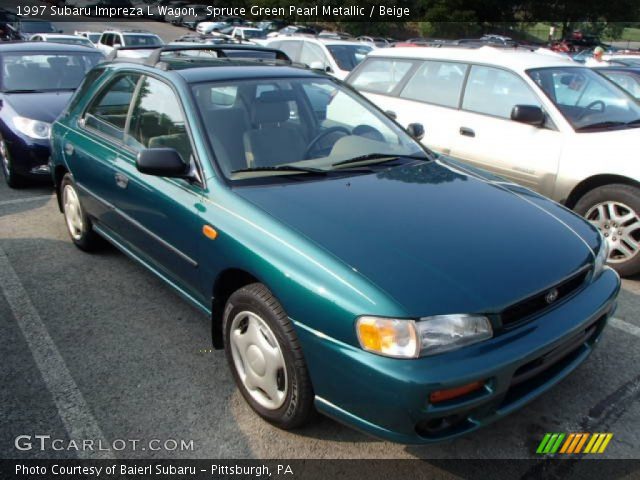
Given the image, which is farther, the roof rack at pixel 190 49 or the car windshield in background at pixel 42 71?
the car windshield in background at pixel 42 71

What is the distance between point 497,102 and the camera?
4.98m

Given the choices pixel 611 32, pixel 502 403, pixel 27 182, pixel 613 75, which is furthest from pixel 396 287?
pixel 611 32

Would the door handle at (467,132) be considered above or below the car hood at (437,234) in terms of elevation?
above

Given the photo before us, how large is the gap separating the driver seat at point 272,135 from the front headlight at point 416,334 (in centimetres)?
125

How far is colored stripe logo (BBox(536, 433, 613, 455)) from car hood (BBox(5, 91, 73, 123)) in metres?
5.77

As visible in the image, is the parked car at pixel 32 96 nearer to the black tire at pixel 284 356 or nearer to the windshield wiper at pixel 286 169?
the windshield wiper at pixel 286 169

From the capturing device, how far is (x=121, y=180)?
11.1 ft

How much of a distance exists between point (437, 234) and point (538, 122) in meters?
2.77

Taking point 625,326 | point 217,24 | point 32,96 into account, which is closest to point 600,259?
point 625,326

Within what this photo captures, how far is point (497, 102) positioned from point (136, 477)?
4.39 meters

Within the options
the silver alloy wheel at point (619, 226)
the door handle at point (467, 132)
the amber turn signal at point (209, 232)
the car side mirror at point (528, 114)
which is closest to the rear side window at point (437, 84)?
the door handle at point (467, 132)

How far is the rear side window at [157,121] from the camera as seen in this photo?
2.94 m

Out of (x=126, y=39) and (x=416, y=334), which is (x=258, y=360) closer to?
(x=416, y=334)

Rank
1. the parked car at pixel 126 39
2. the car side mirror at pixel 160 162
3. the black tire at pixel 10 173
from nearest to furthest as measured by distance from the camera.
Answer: the car side mirror at pixel 160 162 → the black tire at pixel 10 173 → the parked car at pixel 126 39
